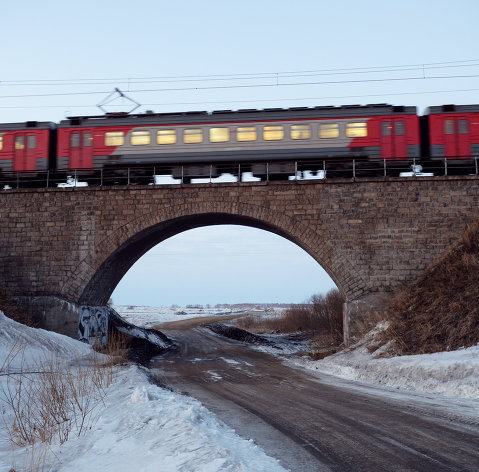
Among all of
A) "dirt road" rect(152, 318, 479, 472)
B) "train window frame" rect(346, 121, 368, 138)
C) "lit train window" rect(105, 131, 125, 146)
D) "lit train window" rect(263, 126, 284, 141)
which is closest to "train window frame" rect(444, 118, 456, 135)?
"train window frame" rect(346, 121, 368, 138)

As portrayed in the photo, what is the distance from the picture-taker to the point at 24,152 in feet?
71.5

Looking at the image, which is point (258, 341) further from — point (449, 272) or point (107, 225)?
point (449, 272)

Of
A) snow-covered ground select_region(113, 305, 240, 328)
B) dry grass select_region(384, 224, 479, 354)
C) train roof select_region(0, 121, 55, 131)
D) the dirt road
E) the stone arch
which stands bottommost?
snow-covered ground select_region(113, 305, 240, 328)

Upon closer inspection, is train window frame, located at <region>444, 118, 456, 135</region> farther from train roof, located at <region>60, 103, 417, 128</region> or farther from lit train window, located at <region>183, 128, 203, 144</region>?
lit train window, located at <region>183, 128, 203, 144</region>

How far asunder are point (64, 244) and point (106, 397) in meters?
13.4

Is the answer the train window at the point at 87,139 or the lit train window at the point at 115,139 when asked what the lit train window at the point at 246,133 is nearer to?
the lit train window at the point at 115,139

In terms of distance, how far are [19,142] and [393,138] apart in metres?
17.9

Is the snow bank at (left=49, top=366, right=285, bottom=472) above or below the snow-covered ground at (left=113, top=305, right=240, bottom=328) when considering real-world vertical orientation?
above

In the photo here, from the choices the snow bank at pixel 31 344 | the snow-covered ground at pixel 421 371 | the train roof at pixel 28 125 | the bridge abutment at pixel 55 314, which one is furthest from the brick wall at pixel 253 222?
the snow-covered ground at pixel 421 371

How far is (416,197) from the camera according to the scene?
18969 mm

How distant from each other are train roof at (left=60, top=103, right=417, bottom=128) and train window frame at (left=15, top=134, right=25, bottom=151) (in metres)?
2.09

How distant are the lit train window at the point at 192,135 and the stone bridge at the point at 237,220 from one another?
2.52 m

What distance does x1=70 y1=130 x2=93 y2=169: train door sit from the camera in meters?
21.5

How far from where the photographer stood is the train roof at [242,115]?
2038cm
